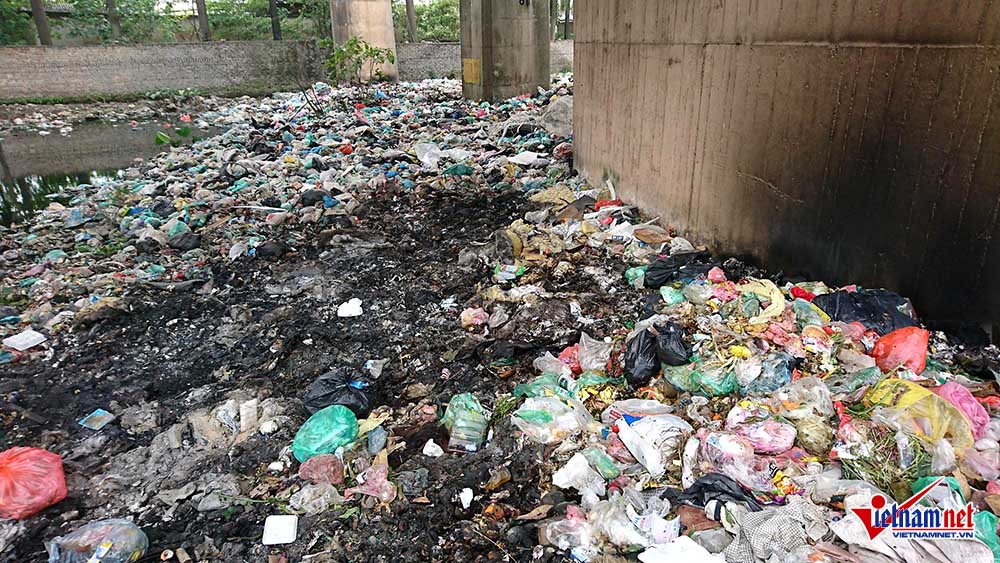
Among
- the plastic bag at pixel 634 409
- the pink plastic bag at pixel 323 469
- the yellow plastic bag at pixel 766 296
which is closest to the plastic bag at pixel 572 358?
the plastic bag at pixel 634 409

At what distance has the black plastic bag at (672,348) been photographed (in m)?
3.06

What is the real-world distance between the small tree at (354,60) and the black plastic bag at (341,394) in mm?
12399

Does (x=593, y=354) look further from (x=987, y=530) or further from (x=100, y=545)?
(x=100, y=545)

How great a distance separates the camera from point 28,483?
2607 millimetres

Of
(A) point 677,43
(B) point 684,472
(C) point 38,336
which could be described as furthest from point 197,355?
(A) point 677,43

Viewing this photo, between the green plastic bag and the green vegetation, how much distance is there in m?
23.2

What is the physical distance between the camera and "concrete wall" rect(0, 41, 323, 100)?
47.3ft

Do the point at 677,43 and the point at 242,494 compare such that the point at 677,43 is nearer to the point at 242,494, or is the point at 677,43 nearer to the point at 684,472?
the point at 684,472

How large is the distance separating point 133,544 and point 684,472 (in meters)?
2.27

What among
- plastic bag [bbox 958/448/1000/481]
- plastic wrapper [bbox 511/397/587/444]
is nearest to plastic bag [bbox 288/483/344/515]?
plastic wrapper [bbox 511/397/587/444]

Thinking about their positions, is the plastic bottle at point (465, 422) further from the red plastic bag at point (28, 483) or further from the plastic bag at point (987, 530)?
the plastic bag at point (987, 530)

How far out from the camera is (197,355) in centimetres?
397

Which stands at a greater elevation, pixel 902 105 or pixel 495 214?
pixel 902 105

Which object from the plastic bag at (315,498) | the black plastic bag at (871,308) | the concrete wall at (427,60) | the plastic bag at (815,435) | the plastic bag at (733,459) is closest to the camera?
the plastic bag at (733,459)
